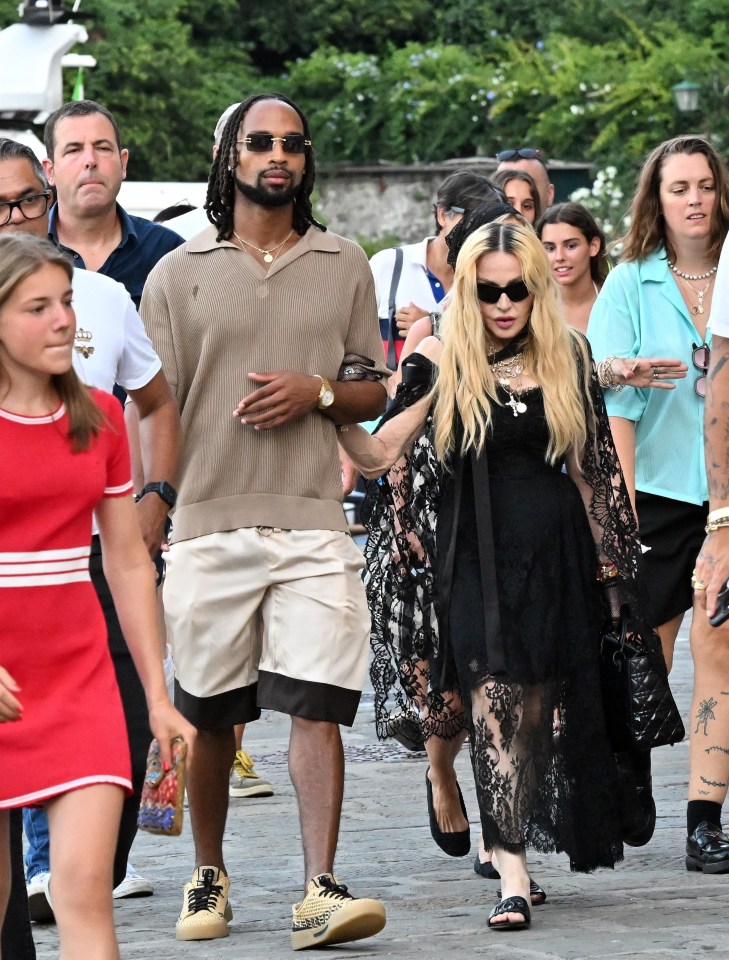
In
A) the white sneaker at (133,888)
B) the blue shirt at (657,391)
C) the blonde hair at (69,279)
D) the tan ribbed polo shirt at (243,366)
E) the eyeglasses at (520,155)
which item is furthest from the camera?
the eyeglasses at (520,155)

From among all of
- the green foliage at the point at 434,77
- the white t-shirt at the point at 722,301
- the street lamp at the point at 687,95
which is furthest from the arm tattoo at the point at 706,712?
the green foliage at the point at 434,77

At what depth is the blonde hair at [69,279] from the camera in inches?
154

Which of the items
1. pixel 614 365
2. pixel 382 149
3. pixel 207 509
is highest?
pixel 382 149

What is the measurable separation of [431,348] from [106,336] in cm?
112

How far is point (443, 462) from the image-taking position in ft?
18.3

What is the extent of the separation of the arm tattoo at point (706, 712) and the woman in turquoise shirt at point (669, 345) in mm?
24

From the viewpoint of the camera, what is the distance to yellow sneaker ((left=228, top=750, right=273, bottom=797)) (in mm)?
7340

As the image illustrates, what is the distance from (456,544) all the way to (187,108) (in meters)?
27.9

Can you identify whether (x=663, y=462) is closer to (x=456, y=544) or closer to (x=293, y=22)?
(x=456, y=544)

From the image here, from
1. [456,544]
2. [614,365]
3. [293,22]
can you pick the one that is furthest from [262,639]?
[293,22]

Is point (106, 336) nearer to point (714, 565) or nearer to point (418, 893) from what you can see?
point (714, 565)

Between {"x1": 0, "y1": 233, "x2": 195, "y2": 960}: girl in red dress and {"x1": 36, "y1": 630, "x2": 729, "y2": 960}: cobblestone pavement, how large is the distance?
131 centimetres

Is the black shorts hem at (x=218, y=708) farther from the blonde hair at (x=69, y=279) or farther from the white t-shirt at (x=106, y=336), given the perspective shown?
the blonde hair at (x=69, y=279)

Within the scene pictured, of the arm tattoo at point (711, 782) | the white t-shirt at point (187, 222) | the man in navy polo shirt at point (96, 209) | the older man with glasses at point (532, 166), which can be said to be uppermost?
the white t-shirt at point (187, 222)
